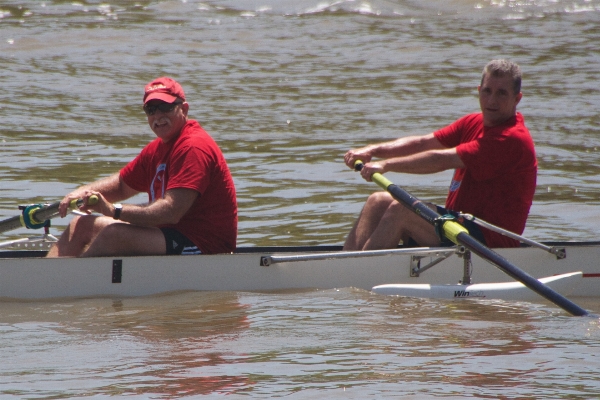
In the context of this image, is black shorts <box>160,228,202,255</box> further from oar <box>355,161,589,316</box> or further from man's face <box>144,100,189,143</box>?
oar <box>355,161,589,316</box>

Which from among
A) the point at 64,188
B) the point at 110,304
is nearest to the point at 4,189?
the point at 64,188

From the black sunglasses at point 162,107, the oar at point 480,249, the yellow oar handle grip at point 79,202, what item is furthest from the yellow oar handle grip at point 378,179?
the yellow oar handle grip at point 79,202

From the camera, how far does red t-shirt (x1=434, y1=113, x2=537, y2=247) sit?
20.4 ft

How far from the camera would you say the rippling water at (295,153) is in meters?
4.85

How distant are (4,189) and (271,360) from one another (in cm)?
674

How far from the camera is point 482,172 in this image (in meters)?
6.26

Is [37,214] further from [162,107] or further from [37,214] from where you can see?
[162,107]

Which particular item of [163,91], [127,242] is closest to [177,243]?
[127,242]

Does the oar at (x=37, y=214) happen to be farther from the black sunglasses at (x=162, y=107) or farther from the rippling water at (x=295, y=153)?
the black sunglasses at (x=162, y=107)

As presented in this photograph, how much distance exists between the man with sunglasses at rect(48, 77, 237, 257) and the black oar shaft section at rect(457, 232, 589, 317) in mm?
1553

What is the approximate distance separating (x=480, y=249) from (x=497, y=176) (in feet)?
1.91

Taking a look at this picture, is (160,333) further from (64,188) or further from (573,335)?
(64,188)

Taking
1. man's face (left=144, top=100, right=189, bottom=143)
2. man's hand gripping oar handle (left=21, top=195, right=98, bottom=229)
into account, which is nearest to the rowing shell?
man's face (left=144, top=100, right=189, bottom=143)

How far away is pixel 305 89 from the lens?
18.5 m
